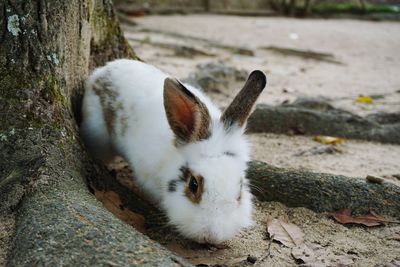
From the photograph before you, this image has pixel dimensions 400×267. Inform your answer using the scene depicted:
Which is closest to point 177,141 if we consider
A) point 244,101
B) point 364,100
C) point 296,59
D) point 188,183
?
point 188,183

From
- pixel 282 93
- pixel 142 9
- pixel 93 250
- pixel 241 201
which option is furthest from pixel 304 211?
pixel 142 9

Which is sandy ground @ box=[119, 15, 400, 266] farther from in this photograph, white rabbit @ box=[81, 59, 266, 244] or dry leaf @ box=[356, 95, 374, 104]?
white rabbit @ box=[81, 59, 266, 244]

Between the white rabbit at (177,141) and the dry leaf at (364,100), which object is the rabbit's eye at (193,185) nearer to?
the white rabbit at (177,141)

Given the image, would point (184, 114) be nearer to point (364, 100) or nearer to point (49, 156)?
point (49, 156)

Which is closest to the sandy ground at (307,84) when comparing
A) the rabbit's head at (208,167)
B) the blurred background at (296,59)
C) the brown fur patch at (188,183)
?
the blurred background at (296,59)

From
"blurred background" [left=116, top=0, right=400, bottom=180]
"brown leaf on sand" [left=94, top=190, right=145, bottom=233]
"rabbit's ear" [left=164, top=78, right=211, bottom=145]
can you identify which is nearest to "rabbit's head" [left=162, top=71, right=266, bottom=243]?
"rabbit's ear" [left=164, top=78, right=211, bottom=145]
